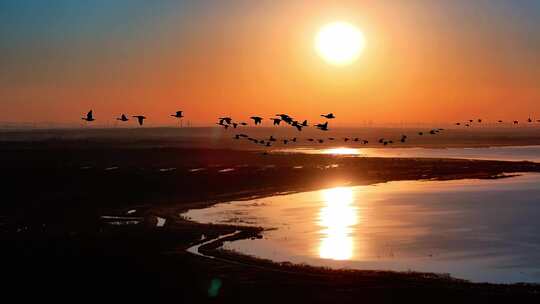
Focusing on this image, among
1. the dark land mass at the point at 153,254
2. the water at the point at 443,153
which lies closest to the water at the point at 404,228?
the dark land mass at the point at 153,254

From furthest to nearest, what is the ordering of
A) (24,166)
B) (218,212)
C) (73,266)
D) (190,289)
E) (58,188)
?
(24,166)
(58,188)
(218,212)
(73,266)
(190,289)

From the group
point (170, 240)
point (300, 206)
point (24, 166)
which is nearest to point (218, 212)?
point (300, 206)

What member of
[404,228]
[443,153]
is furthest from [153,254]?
[443,153]

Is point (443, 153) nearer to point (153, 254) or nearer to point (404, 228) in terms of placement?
point (404, 228)

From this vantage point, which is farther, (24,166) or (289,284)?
(24,166)

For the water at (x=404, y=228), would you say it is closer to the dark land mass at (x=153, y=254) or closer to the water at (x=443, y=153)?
the dark land mass at (x=153, y=254)

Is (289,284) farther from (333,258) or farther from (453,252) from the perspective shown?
(453,252)

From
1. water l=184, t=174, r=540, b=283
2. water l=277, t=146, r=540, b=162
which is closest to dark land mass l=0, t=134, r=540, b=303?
water l=184, t=174, r=540, b=283
